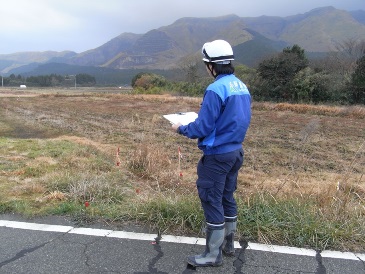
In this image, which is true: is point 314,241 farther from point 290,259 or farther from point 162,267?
point 162,267

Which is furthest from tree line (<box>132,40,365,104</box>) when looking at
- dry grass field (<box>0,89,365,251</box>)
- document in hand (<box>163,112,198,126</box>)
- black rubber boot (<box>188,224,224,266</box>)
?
black rubber boot (<box>188,224,224,266</box>)

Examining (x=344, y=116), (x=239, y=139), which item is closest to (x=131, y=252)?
(x=239, y=139)

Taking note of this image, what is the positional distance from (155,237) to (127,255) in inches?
15.5

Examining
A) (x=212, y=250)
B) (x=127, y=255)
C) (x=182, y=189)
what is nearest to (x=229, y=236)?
(x=212, y=250)

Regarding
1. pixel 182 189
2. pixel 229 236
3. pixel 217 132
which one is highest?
pixel 217 132

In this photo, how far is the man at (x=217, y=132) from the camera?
267cm

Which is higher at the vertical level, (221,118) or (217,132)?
(221,118)

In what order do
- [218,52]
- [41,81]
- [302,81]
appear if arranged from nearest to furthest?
[218,52] → [302,81] → [41,81]

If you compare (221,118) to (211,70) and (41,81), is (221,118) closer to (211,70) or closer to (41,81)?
(211,70)

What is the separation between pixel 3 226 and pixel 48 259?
904 millimetres

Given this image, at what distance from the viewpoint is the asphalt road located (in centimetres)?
279

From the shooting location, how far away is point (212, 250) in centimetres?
286

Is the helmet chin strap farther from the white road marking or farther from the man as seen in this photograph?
the white road marking

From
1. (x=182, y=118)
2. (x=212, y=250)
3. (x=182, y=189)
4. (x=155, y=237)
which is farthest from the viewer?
(x=182, y=189)
